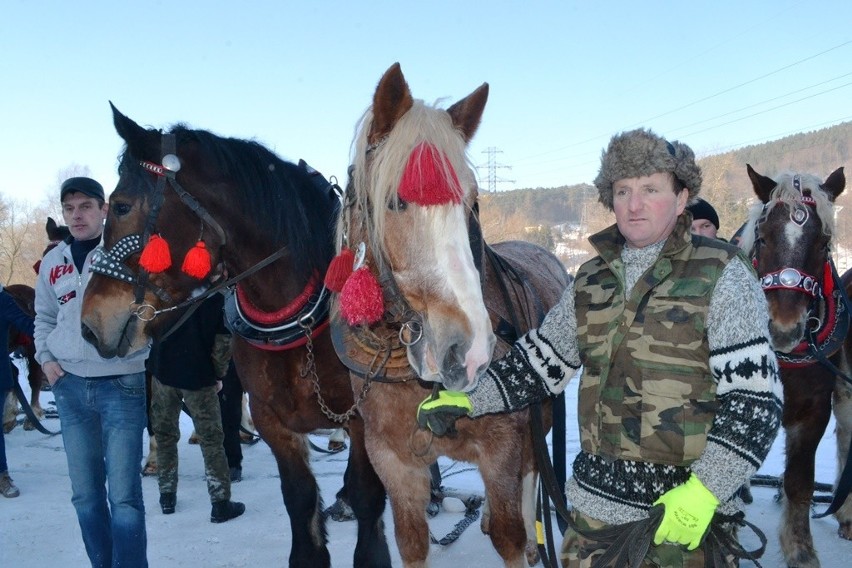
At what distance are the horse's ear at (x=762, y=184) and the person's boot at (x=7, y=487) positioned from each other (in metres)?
5.69

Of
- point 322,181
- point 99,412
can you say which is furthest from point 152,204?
point 99,412

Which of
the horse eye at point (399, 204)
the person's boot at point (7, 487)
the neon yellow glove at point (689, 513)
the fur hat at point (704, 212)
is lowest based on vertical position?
the person's boot at point (7, 487)

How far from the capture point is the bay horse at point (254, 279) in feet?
8.18

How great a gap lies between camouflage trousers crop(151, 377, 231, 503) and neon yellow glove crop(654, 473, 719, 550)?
3.68m

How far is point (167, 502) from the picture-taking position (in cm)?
467

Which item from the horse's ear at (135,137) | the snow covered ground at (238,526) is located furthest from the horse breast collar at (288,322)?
the snow covered ground at (238,526)

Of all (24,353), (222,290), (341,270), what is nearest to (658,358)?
(341,270)

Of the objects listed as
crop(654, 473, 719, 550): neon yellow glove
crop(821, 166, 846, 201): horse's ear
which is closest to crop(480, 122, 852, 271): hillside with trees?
crop(821, 166, 846, 201): horse's ear

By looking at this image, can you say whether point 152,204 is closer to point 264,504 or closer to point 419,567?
point 419,567

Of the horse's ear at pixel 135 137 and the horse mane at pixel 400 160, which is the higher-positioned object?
the horse's ear at pixel 135 137

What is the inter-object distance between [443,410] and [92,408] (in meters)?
1.88

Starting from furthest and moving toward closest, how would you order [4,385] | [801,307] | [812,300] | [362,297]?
1. [4,385]
2. [812,300]
3. [801,307]
4. [362,297]

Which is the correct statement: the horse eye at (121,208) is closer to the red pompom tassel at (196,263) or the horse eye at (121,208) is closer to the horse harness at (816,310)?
the red pompom tassel at (196,263)

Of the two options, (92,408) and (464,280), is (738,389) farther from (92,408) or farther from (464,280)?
(92,408)
